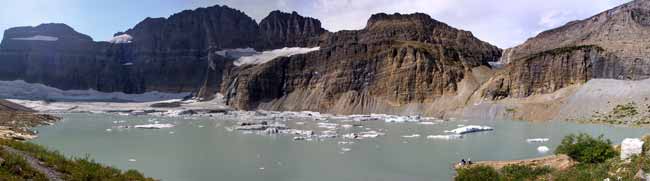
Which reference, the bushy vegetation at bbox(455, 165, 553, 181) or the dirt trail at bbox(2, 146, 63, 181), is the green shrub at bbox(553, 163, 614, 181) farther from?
the dirt trail at bbox(2, 146, 63, 181)

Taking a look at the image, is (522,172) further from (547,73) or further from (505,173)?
(547,73)

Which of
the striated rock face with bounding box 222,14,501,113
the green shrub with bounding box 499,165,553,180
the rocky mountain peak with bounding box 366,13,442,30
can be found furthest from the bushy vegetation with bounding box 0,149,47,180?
the rocky mountain peak with bounding box 366,13,442,30

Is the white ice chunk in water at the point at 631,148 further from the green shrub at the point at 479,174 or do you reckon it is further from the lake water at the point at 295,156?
the lake water at the point at 295,156

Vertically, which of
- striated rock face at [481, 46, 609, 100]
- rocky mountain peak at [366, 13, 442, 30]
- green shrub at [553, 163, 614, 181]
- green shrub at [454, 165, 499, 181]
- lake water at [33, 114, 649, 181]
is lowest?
lake water at [33, 114, 649, 181]

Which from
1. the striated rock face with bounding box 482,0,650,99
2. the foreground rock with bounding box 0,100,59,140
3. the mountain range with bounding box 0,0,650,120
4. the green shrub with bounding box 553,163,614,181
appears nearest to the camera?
the green shrub with bounding box 553,163,614,181

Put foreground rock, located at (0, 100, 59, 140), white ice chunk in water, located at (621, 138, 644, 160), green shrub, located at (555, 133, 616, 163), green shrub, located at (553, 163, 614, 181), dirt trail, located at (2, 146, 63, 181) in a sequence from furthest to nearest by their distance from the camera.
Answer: foreground rock, located at (0, 100, 59, 140)
green shrub, located at (555, 133, 616, 163)
white ice chunk in water, located at (621, 138, 644, 160)
green shrub, located at (553, 163, 614, 181)
dirt trail, located at (2, 146, 63, 181)

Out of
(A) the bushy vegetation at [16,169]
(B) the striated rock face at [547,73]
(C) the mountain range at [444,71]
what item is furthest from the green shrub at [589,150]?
(B) the striated rock face at [547,73]

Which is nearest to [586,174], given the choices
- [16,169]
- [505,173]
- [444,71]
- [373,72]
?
[505,173]
